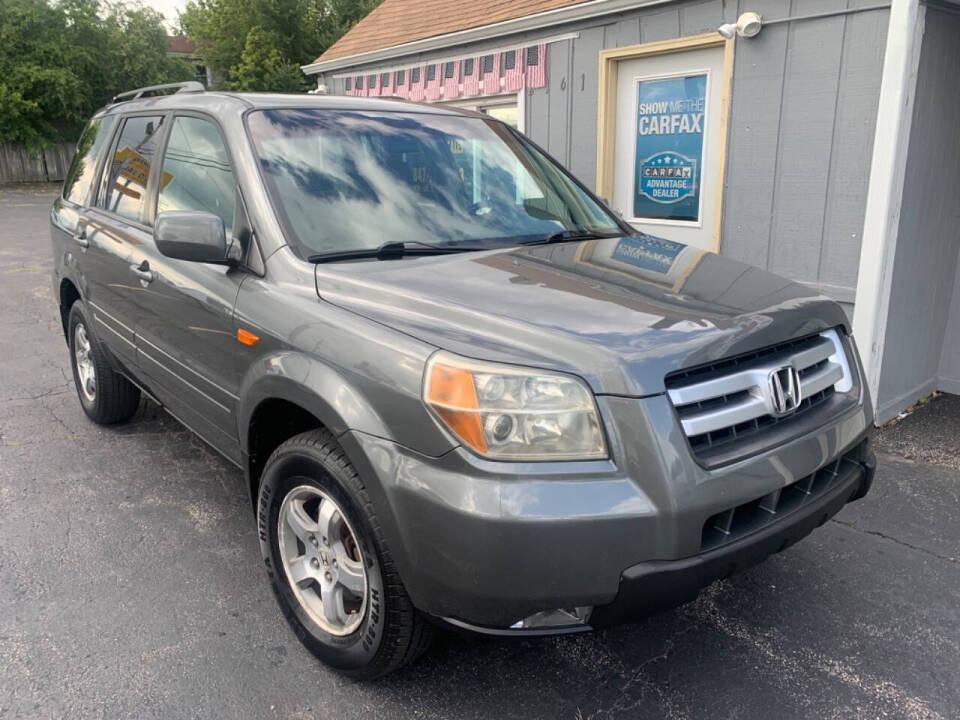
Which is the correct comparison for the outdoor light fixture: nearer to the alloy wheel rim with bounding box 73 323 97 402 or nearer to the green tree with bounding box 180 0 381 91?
the alloy wheel rim with bounding box 73 323 97 402

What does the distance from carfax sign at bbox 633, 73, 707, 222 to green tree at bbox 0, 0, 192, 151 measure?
2603 cm

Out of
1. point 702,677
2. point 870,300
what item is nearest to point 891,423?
→ point 870,300

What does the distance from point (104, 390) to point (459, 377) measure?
338 cm

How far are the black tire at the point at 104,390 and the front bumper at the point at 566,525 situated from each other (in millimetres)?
3066

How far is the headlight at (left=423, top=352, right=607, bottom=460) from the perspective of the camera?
6.57 feet

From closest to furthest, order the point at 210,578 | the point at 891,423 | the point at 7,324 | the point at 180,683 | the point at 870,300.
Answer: the point at 180,683 < the point at 210,578 < the point at 870,300 < the point at 891,423 < the point at 7,324

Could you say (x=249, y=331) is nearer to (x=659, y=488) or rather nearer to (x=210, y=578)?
(x=210, y=578)

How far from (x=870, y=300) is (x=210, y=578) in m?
3.98

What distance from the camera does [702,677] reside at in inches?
102

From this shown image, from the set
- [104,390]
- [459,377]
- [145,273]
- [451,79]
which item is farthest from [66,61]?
[459,377]

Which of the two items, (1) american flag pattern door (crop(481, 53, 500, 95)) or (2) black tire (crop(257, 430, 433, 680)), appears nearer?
(2) black tire (crop(257, 430, 433, 680))

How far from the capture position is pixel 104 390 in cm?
462

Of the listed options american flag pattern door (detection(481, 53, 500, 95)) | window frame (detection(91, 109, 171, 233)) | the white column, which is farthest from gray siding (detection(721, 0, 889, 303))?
window frame (detection(91, 109, 171, 233))

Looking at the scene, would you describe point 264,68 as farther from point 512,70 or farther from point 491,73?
point 512,70
